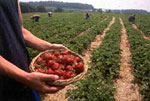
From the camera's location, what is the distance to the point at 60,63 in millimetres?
2549

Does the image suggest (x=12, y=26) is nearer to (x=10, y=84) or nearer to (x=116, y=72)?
(x=10, y=84)

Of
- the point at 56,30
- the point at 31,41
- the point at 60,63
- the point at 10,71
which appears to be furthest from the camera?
the point at 56,30

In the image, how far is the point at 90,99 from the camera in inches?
182

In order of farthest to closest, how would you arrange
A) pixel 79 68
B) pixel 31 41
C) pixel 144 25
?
1. pixel 144 25
2. pixel 79 68
3. pixel 31 41

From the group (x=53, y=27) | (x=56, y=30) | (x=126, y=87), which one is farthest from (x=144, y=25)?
(x=126, y=87)

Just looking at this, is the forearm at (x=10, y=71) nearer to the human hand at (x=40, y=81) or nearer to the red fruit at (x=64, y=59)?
the human hand at (x=40, y=81)

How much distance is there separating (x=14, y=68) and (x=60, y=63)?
1.03 m

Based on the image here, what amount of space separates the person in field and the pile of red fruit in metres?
0.41

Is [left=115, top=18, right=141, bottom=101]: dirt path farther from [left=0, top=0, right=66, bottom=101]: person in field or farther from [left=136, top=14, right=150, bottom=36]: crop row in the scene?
[left=136, top=14, right=150, bottom=36]: crop row

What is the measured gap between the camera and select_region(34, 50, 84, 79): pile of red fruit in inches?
90.2

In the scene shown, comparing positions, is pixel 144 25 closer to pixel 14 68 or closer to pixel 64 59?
pixel 64 59

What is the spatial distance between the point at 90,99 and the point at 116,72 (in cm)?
276

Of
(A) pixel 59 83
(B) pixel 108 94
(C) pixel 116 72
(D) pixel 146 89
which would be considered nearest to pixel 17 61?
(A) pixel 59 83

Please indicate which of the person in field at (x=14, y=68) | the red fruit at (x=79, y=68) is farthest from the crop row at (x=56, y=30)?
the person in field at (x=14, y=68)
